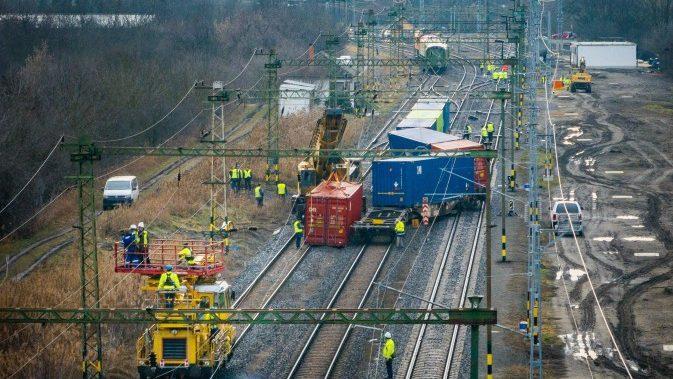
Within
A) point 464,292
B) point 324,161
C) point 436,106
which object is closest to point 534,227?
point 464,292

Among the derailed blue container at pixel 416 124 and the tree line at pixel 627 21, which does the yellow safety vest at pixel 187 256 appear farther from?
the tree line at pixel 627 21

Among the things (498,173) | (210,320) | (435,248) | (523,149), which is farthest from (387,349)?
(523,149)

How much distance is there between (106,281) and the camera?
40750 mm

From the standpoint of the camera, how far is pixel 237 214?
53.3 metres

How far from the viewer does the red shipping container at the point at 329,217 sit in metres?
48.0

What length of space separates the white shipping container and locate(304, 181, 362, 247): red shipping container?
62635 millimetres

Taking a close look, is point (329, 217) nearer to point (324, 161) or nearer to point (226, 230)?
point (226, 230)

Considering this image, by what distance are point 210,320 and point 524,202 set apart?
2974 cm

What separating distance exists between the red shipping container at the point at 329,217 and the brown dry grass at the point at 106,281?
477 cm

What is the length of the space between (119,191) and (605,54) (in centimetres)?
6279

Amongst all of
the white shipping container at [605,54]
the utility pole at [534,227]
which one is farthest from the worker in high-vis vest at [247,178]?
the white shipping container at [605,54]

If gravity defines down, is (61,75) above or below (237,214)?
above

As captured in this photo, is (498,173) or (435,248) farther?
(498,173)

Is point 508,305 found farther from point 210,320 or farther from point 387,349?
point 210,320
